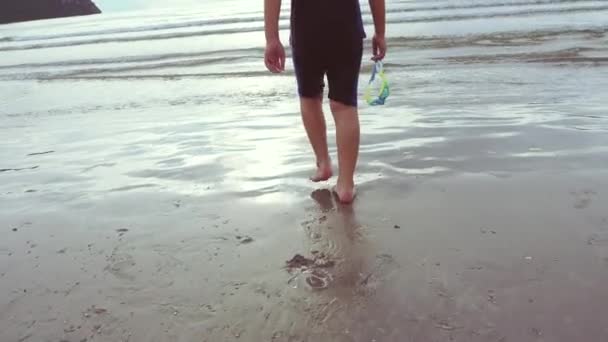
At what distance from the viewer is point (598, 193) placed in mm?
3045

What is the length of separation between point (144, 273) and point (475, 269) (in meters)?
1.48

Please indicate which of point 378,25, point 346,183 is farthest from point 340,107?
point 378,25

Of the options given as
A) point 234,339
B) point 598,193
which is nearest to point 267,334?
point 234,339

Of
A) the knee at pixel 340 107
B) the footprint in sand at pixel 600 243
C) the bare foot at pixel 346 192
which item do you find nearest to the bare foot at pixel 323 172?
the bare foot at pixel 346 192

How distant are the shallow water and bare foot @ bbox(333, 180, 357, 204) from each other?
0.24 ft

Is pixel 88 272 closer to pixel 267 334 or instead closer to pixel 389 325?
pixel 267 334

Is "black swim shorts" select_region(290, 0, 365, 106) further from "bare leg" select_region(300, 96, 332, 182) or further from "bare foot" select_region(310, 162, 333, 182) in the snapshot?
"bare foot" select_region(310, 162, 333, 182)

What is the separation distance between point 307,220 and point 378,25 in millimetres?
1310

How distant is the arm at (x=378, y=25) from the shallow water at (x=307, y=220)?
0.85m

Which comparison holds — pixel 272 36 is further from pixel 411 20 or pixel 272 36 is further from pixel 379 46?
pixel 411 20

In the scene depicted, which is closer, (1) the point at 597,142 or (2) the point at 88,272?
(2) the point at 88,272

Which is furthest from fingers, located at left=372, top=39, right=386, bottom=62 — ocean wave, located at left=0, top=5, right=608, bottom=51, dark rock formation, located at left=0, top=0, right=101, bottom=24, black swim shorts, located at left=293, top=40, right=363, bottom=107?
dark rock formation, located at left=0, top=0, right=101, bottom=24

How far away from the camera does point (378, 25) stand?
331cm

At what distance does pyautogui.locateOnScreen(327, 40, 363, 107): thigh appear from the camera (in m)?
3.20
